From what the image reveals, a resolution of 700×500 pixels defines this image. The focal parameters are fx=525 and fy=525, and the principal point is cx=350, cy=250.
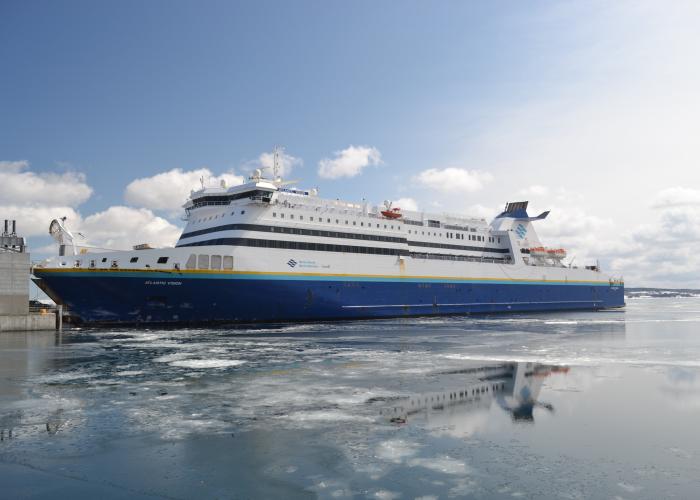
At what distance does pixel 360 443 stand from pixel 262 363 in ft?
28.6

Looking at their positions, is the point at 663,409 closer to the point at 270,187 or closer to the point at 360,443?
the point at 360,443

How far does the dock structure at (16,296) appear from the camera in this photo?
2866cm

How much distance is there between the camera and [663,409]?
10.3 metres

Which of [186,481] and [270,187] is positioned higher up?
[270,187]

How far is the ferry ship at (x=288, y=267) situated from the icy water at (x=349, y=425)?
11254mm

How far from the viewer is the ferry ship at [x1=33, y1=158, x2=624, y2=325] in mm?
29484

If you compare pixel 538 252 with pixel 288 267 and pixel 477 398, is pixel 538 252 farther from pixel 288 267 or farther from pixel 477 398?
pixel 477 398

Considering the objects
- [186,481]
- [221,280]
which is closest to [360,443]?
[186,481]

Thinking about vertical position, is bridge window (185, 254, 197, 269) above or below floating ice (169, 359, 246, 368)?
above

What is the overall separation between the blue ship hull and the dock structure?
3.34 feet

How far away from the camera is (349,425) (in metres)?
9.11

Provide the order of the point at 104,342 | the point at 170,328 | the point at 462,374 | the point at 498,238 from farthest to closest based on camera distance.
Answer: the point at 498,238 < the point at 170,328 < the point at 104,342 < the point at 462,374

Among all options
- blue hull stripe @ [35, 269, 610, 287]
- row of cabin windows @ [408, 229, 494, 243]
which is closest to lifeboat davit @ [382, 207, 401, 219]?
row of cabin windows @ [408, 229, 494, 243]

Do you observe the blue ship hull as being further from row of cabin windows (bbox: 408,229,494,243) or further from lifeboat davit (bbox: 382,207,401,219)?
row of cabin windows (bbox: 408,229,494,243)
